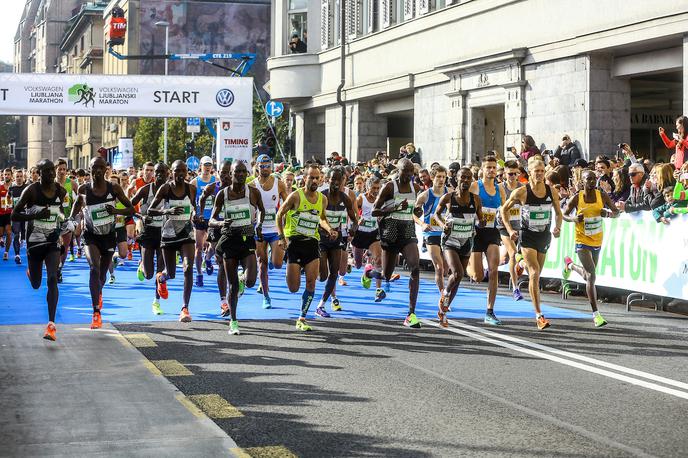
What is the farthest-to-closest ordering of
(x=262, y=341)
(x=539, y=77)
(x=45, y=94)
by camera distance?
(x=45, y=94) < (x=539, y=77) < (x=262, y=341)

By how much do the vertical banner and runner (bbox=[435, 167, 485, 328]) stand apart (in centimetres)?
1790

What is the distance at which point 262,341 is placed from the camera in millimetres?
11484

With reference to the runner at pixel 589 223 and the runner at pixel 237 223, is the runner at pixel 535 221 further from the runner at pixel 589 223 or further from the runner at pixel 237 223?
the runner at pixel 237 223

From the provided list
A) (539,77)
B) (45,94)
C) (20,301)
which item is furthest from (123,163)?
(20,301)

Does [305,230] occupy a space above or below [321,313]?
above

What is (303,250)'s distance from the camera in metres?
12.4

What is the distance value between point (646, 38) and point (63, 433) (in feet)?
59.7

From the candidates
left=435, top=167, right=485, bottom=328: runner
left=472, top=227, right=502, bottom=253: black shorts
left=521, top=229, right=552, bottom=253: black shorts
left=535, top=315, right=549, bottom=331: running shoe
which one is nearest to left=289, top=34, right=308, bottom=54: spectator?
left=472, top=227, right=502, bottom=253: black shorts

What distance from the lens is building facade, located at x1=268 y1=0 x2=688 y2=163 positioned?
24391mm

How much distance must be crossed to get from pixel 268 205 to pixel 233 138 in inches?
617

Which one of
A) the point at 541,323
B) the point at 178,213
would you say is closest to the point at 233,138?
the point at 178,213

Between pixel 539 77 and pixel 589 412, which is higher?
pixel 539 77

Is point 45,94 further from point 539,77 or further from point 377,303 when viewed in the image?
point 377,303

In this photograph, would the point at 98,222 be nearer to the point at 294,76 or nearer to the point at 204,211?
the point at 204,211
